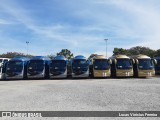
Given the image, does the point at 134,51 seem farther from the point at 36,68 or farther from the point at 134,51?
the point at 36,68

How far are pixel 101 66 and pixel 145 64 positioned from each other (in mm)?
4683

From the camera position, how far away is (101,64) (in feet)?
99.1

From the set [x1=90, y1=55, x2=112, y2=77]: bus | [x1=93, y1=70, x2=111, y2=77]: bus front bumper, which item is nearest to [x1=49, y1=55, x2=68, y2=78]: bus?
[x1=90, y1=55, x2=112, y2=77]: bus

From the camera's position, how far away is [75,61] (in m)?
30.8

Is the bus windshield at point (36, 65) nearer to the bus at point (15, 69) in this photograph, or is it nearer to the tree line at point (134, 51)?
the bus at point (15, 69)

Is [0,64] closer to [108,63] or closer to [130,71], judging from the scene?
[108,63]

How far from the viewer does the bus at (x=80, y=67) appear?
30.0 meters

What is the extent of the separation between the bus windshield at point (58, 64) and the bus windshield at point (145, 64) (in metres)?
8.17

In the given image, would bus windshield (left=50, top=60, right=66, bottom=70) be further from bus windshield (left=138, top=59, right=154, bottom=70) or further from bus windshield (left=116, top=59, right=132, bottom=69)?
bus windshield (left=138, top=59, right=154, bottom=70)

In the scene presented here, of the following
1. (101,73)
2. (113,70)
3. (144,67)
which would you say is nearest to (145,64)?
(144,67)

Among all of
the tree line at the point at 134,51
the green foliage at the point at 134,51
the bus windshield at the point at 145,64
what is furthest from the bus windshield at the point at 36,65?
the green foliage at the point at 134,51

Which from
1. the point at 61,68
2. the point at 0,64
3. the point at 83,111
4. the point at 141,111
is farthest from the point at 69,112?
the point at 0,64

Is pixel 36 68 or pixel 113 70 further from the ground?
pixel 36 68

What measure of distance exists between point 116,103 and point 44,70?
1932 cm
